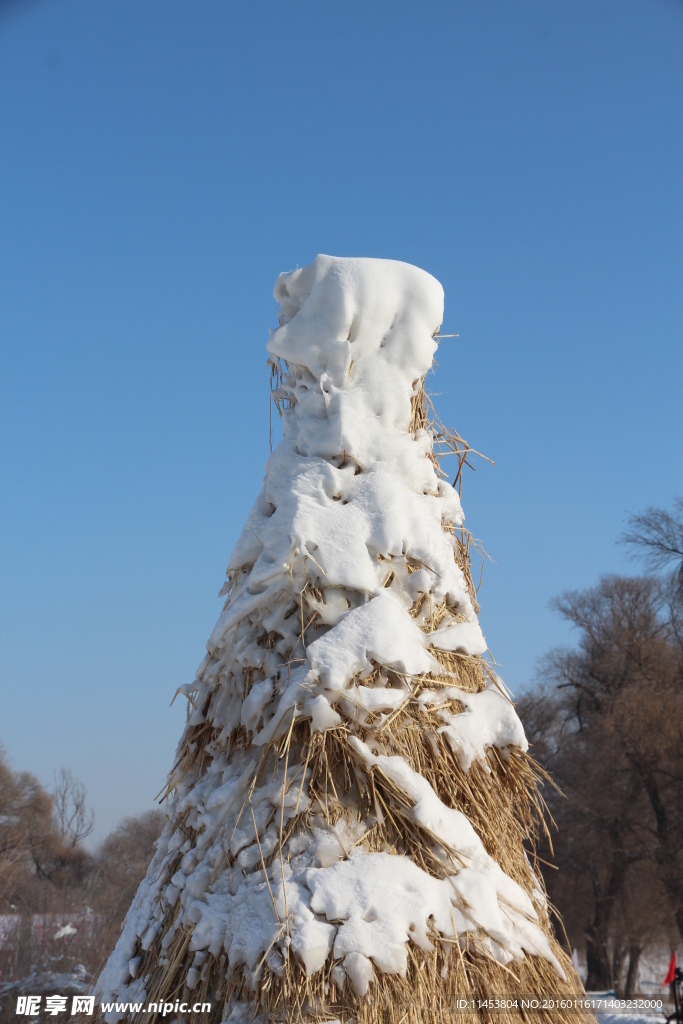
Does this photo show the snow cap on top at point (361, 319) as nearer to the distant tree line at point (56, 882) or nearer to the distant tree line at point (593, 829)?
the distant tree line at point (56, 882)

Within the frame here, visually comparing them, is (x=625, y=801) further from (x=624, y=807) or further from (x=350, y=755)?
(x=350, y=755)

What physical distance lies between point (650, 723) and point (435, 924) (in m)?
17.6

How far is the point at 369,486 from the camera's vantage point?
290cm

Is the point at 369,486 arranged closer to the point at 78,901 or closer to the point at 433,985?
the point at 433,985

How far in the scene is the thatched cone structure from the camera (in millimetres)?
2199

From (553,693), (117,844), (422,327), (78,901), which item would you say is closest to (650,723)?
(553,693)

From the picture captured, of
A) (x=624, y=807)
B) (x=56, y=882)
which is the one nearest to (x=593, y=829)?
(x=624, y=807)

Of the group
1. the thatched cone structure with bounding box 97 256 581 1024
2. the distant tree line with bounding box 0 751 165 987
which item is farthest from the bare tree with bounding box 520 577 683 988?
the thatched cone structure with bounding box 97 256 581 1024

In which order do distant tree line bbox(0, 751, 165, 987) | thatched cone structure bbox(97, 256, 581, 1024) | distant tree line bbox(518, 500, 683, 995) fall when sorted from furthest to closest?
distant tree line bbox(518, 500, 683, 995) < distant tree line bbox(0, 751, 165, 987) < thatched cone structure bbox(97, 256, 581, 1024)

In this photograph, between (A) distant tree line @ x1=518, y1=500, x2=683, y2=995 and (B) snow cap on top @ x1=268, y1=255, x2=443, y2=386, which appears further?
(A) distant tree line @ x1=518, y1=500, x2=683, y2=995

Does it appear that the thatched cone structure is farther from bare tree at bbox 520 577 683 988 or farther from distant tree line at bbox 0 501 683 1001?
bare tree at bbox 520 577 683 988

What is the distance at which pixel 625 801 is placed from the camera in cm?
1845

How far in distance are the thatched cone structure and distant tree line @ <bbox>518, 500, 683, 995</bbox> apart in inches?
587

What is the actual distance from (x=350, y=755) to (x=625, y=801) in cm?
1862
